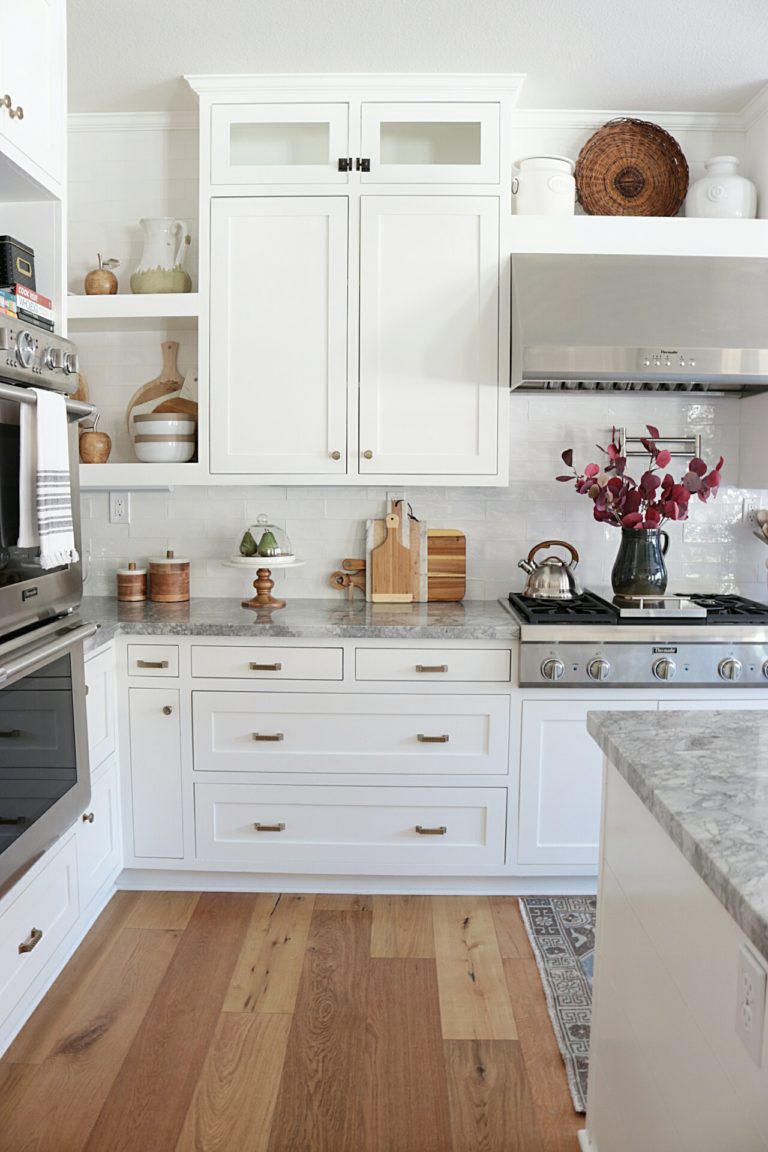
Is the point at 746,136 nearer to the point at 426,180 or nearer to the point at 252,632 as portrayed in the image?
the point at 426,180

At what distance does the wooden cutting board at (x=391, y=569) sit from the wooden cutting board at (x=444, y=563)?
0.09 meters

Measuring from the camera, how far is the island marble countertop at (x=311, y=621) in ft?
9.20

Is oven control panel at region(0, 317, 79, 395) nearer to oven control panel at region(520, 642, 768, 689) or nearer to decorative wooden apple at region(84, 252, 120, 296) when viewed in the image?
decorative wooden apple at region(84, 252, 120, 296)

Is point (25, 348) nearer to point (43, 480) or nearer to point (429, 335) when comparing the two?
point (43, 480)

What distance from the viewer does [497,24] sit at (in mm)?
2580

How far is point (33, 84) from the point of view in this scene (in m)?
2.19

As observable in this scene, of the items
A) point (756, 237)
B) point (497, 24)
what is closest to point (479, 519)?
point (756, 237)

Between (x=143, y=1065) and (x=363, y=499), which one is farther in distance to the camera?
(x=363, y=499)

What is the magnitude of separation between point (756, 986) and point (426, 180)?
106 inches

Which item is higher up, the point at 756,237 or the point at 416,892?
the point at 756,237

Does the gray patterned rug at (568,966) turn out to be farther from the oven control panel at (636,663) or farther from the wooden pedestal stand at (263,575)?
the wooden pedestal stand at (263,575)

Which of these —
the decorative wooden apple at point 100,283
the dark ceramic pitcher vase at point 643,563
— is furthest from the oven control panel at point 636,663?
the decorative wooden apple at point 100,283

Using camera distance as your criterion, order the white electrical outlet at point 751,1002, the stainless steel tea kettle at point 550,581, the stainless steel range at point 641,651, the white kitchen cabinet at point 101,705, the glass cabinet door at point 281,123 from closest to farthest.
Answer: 1. the white electrical outlet at point 751,1002
2. the white kitchen cabinet at point 101,705
3. the stainless steel range at point 641,651
4. the glass cabinet door at point 281,123
5. the stainless steel tea kettle at point 550,581

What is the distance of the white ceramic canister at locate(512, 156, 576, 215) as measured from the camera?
3.04m
